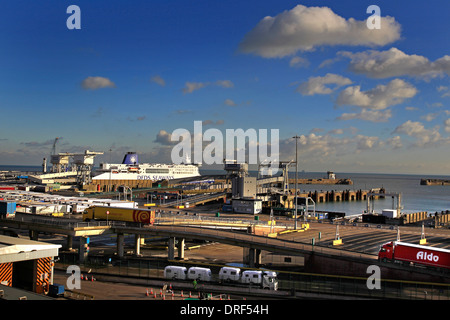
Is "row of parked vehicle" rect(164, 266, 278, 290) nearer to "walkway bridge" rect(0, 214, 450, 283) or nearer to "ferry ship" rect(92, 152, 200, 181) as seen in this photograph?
"walkway bridge" rect(0, 214, 450, 283)

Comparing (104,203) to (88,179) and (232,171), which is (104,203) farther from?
(88,179)

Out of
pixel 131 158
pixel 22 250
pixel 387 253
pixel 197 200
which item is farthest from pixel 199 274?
pixel 131 158

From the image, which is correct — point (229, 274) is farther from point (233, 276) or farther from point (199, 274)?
point (199, 274)


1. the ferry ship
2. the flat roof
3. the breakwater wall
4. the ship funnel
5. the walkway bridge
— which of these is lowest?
the breakwater wall

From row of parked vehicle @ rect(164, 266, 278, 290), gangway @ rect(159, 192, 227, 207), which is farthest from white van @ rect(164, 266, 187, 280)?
gangway @ rect(159, 192, 227, 207)

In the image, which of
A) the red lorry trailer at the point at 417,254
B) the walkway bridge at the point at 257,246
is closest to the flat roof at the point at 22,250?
the walkway bridge at the point at 257,246

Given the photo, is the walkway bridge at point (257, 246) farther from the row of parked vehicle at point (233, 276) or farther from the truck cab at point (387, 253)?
the row of parked vehicle at point (233, 276)

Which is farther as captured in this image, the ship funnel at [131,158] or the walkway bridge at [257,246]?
the ship funnel at [131,158]
